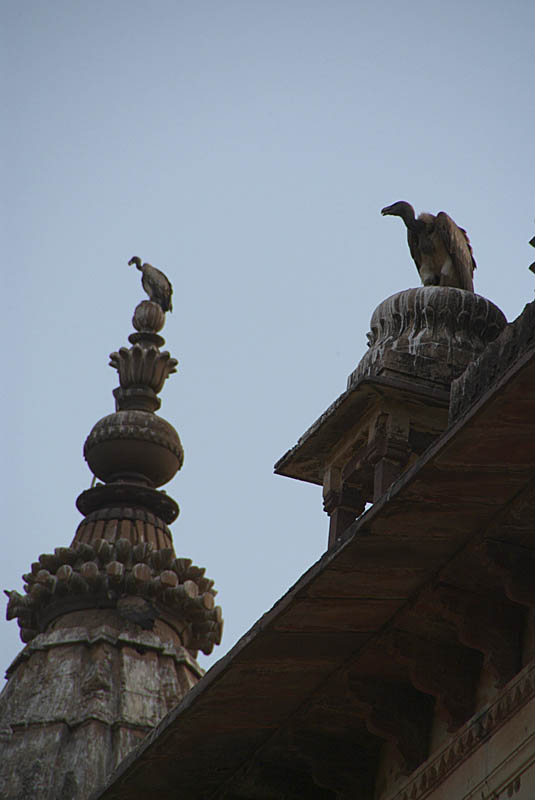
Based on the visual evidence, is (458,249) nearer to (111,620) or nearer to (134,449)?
(111,620)

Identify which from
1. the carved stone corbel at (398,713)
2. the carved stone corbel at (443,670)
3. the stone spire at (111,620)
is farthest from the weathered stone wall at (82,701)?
the carved stone corbel at (443,670)

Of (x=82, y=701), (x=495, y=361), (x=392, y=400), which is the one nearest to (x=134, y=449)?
(x=82, y=701)

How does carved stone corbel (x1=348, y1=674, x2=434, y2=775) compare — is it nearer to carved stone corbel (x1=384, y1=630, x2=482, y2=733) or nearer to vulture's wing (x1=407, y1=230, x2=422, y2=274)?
carved stone corbel (x1=384, y1=630, x2=482, y2=733)

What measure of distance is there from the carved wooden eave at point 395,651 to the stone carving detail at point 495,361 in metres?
0.36

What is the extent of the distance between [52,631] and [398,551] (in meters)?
12.7

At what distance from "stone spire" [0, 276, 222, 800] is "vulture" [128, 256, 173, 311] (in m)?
1.52

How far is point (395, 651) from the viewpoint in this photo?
956cm

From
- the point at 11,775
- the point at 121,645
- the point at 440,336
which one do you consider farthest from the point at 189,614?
the point at 440,336

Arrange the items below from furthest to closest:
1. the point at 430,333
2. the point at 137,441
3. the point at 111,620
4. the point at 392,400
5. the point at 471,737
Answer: the point at 137,441
the point at 111,620
the point at 430,333
the point at 392,400
the point at 471,737

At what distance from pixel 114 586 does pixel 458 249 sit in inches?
365

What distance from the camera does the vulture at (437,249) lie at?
13055mm

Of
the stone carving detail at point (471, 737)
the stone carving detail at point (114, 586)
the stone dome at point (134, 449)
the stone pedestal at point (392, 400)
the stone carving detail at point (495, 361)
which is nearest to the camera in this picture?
the stone carving detail at point (495, 361)

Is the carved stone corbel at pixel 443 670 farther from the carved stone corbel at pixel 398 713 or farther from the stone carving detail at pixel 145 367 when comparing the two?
the stone carving detail at pixel 145 367

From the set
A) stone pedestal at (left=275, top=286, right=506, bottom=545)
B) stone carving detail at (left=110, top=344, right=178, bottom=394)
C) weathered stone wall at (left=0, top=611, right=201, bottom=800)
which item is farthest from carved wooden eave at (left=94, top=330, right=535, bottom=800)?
stone carving detail at (left=110, top=344, right=178, bottom=394)
